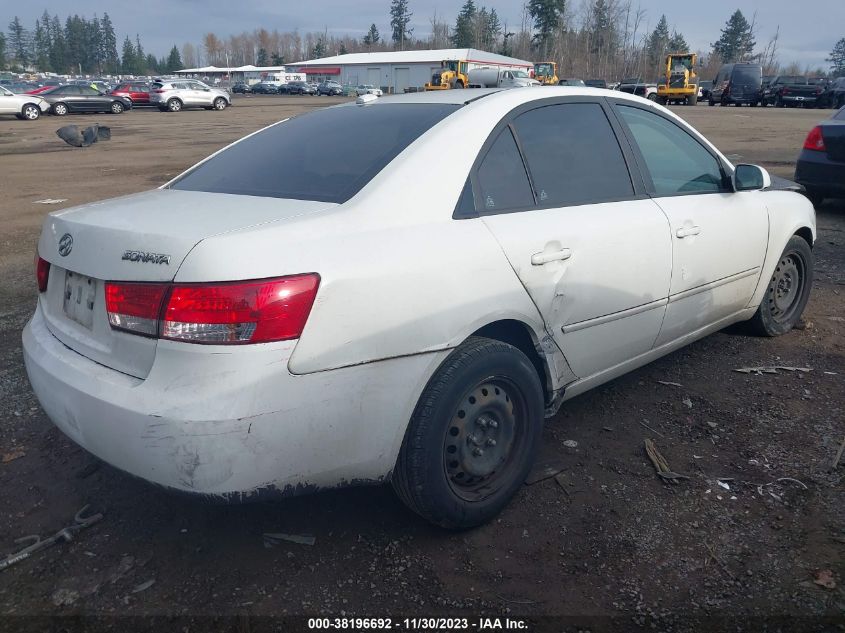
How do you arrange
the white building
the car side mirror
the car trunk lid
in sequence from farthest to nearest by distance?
the white building, the car side mirror, the car trunk lid

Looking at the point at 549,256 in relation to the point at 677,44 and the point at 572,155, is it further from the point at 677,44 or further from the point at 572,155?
the point at 677,44

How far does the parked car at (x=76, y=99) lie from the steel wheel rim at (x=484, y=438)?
34423 millimetres

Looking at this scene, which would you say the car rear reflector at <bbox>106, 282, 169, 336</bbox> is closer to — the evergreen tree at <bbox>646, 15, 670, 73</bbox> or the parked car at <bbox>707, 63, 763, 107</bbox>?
the parked car at <bbox>707, 63, 763, 107</bbox>

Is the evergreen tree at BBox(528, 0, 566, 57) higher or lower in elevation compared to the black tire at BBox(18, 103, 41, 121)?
higher

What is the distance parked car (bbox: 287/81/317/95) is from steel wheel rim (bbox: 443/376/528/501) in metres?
73.8

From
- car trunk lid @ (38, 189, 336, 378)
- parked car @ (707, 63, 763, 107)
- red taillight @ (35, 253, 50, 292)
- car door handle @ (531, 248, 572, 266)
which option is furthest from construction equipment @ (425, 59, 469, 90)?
car trunk lid @ (38, 189, 336, 378)

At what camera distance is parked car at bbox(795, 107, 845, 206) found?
8367mm

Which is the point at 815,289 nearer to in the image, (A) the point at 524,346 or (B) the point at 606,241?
(B) the point at 606,241

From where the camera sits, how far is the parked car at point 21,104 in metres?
29.2

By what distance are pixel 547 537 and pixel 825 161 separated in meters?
7.74

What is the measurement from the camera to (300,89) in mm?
74000

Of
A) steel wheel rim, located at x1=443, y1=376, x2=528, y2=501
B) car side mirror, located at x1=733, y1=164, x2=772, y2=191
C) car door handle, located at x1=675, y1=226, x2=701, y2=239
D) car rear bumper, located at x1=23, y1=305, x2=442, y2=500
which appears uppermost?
car side mirror, located at x1=733, y1=164, x2=772, y2=191

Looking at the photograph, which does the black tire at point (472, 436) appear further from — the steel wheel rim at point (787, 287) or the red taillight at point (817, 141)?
the red taillight at point (817, 141)

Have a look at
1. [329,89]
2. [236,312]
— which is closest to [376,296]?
[236,312]
